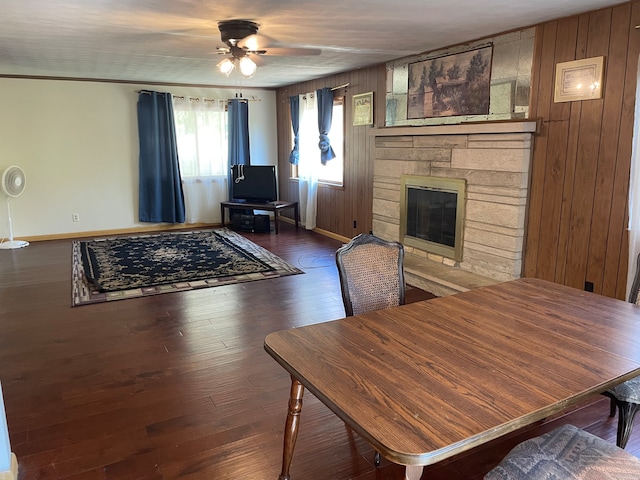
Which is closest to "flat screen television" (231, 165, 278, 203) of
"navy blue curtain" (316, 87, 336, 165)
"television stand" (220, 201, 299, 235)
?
"television stand" (220, 201, 299, 235)

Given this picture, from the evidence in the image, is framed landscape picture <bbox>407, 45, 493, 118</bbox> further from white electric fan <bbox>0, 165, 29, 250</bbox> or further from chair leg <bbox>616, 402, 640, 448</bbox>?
white electric fan <bbox>0, 165, 29, 250</bbox>

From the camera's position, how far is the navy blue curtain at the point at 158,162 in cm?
716

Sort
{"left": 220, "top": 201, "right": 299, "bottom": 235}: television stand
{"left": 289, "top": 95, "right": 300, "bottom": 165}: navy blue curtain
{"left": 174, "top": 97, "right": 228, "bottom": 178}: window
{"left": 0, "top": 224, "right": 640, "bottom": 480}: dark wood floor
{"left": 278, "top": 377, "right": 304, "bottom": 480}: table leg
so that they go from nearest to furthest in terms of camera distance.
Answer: {"left": 278, "top": 377, "right": 304, "bottom": 480}: table leg
{"left": 0, "top": 224, "right": 640, "bottom": 480}: dark wood floor
{"left": 220, "top": 201, "right": 299, "bottom": 235}: television stand
{"left": 289, "top": 95, "right": 300, "bottom": 165}: navy blue curtain
{"left": 174, "top": 97, "right": 228, "bottom": 178}: window

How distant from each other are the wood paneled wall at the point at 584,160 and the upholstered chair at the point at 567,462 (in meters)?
2.20

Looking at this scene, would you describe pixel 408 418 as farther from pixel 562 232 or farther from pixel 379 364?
pixel 562 232

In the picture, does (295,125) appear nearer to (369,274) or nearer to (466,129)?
(466,129)

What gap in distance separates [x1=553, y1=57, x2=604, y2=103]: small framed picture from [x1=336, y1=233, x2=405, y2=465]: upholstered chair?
82.8 inches

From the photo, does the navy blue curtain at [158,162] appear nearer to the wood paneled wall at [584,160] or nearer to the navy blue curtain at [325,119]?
the navy blue curtain at [325,119]

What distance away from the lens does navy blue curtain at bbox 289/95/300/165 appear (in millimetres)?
7352

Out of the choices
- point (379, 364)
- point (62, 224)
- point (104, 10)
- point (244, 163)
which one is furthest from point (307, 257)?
point (379, 364)

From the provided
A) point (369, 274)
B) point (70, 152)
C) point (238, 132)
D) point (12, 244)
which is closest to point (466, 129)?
point (369, 274)

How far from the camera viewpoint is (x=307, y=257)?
5793 millimetres

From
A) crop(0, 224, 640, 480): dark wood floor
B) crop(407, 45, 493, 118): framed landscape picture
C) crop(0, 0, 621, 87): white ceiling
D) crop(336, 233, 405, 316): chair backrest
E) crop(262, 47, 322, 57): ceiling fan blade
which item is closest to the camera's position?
crop(0, 224, 640, 480): dark wood floor

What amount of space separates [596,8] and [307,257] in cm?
374
